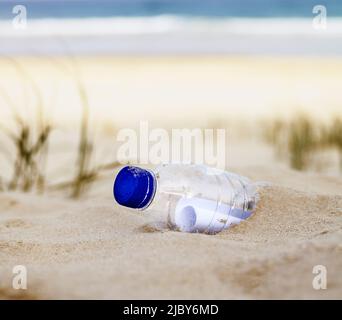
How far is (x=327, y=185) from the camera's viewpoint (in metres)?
2.79

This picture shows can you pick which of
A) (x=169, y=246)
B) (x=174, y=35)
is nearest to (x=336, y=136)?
(x=169, y=246)

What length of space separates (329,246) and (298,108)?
394 centimetres

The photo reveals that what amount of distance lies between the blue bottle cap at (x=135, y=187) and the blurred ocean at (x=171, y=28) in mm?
5892

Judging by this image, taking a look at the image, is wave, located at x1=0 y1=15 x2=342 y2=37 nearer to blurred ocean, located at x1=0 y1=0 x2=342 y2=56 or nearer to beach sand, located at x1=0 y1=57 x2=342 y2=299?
blurred ocean, located at x1=0 y1=0 x2=342 y2=56

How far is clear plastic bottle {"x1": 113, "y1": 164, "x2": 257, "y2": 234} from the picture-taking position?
6.58 feet

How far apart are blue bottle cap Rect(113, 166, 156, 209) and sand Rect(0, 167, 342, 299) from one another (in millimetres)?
103

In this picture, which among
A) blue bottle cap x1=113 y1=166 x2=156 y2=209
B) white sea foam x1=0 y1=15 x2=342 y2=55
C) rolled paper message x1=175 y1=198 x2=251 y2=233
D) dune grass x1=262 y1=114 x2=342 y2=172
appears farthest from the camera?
white sea foam x1=0 y1=15 x2=342 y2=55

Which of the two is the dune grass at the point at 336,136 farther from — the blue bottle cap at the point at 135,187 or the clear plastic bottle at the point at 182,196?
the blue bottle cap at the point at 135,187

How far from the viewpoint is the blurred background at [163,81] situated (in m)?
3.67

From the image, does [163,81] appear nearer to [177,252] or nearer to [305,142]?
[305,142]

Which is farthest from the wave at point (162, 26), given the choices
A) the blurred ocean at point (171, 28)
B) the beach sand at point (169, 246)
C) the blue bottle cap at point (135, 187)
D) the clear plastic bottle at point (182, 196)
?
the blue bottle cap at point (135, 187)

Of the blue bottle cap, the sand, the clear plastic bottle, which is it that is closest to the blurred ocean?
the sand
